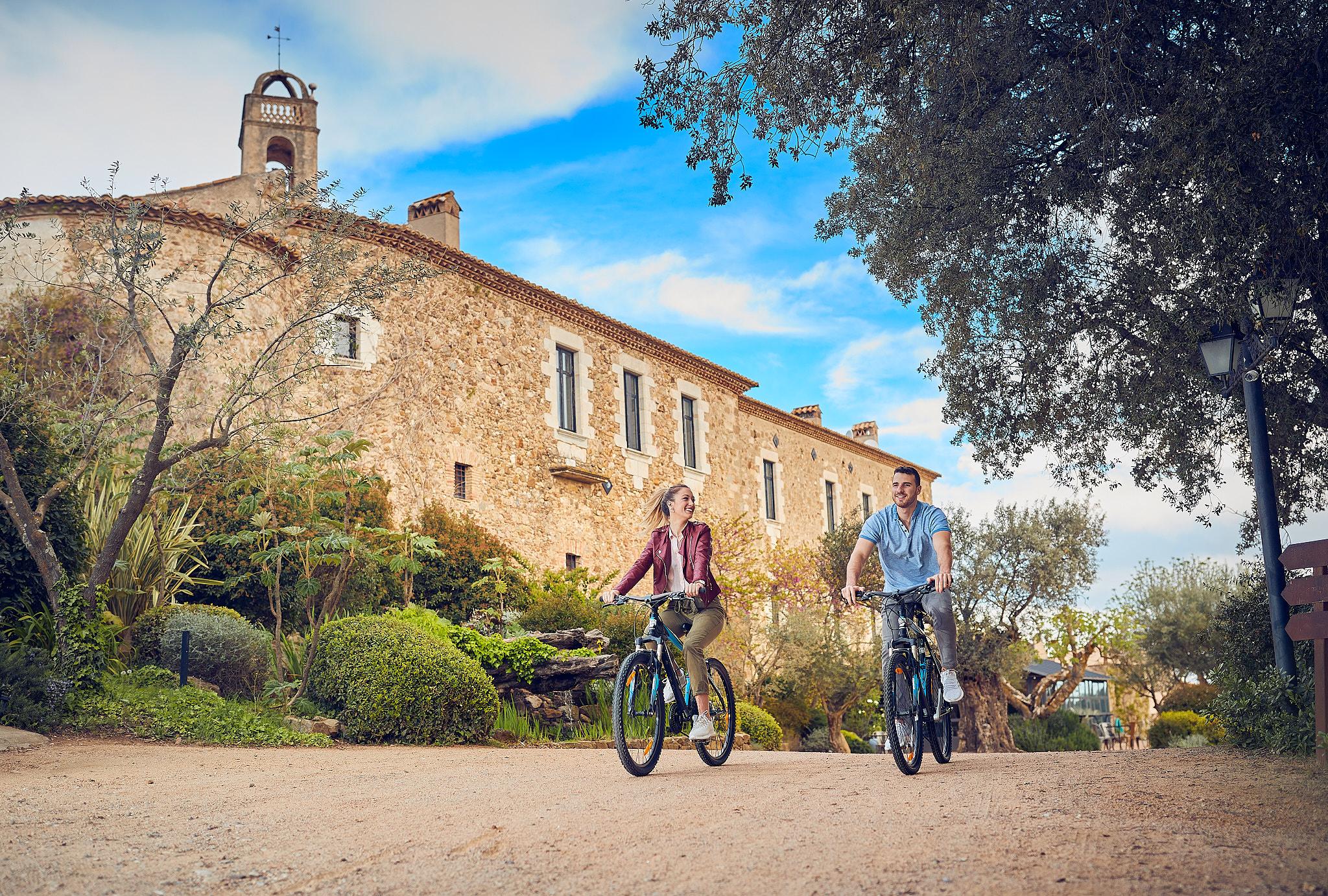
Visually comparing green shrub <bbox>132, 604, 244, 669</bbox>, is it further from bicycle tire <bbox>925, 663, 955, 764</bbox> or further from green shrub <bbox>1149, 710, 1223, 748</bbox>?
green shrub <bbox>1149, 710, 1223, 748</bbox>

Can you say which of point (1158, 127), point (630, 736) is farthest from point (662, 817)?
point (1158, 127)

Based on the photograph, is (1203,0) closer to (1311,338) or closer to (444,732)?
(1311,338)

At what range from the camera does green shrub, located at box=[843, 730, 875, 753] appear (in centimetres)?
2189

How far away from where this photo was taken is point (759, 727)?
1512 centimetres

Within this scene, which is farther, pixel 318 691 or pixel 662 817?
pixel 318 691

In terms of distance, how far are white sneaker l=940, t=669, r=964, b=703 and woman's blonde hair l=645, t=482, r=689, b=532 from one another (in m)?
1.92

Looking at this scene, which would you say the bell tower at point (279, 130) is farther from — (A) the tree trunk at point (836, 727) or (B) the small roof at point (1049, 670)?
(B) the small roof at point (1049, 670)

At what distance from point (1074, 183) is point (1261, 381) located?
2021 mm

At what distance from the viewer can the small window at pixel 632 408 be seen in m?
23.0

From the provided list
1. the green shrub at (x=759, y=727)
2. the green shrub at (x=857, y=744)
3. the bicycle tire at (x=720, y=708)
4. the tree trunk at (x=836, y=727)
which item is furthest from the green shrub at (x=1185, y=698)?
the bicycle tire at (x=720, y=708)

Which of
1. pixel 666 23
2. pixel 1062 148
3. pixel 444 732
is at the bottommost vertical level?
pixel 444 732

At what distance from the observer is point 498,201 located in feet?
43.2

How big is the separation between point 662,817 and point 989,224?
5.94 metres

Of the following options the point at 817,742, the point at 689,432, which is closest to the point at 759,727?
the point at 817,742
